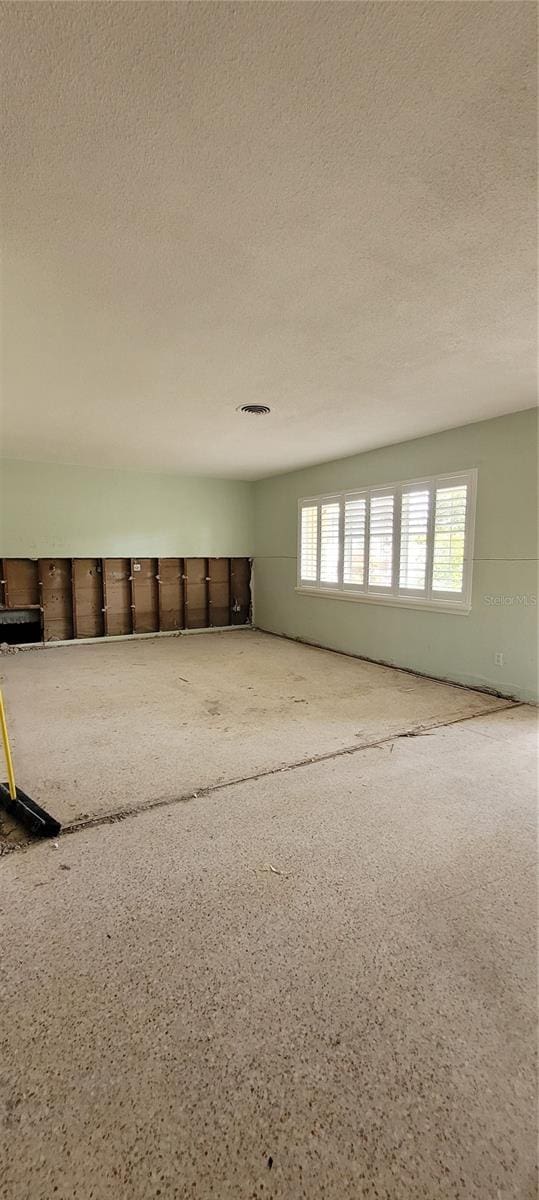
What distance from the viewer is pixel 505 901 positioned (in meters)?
1.70

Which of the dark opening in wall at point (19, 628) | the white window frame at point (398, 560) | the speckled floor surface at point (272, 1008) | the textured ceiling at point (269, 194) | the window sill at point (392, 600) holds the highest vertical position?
the textured ceiling at point (269, 194)

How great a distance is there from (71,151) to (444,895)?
2.72m

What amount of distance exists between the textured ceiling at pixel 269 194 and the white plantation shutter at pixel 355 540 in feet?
7.55

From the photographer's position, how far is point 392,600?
5094 mm

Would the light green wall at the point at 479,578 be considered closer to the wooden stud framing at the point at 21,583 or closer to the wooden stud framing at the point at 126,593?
the wooden stud framing at the point at 126,593

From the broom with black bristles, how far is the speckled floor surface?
122 millimetres

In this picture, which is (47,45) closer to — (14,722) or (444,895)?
(444,895)

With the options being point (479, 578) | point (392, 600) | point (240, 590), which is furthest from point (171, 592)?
point (479, 578)

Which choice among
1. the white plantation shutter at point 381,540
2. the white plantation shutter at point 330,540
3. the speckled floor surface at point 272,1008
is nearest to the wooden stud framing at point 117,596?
the white plantation shutter at point 330,540

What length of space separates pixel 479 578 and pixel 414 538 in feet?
2.76

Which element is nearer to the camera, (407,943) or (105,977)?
(105,977)

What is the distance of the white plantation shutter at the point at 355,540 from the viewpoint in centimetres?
548

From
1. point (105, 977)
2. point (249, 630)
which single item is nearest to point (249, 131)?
point (105, 977)

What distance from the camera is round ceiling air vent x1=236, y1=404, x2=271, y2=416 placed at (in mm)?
3752
